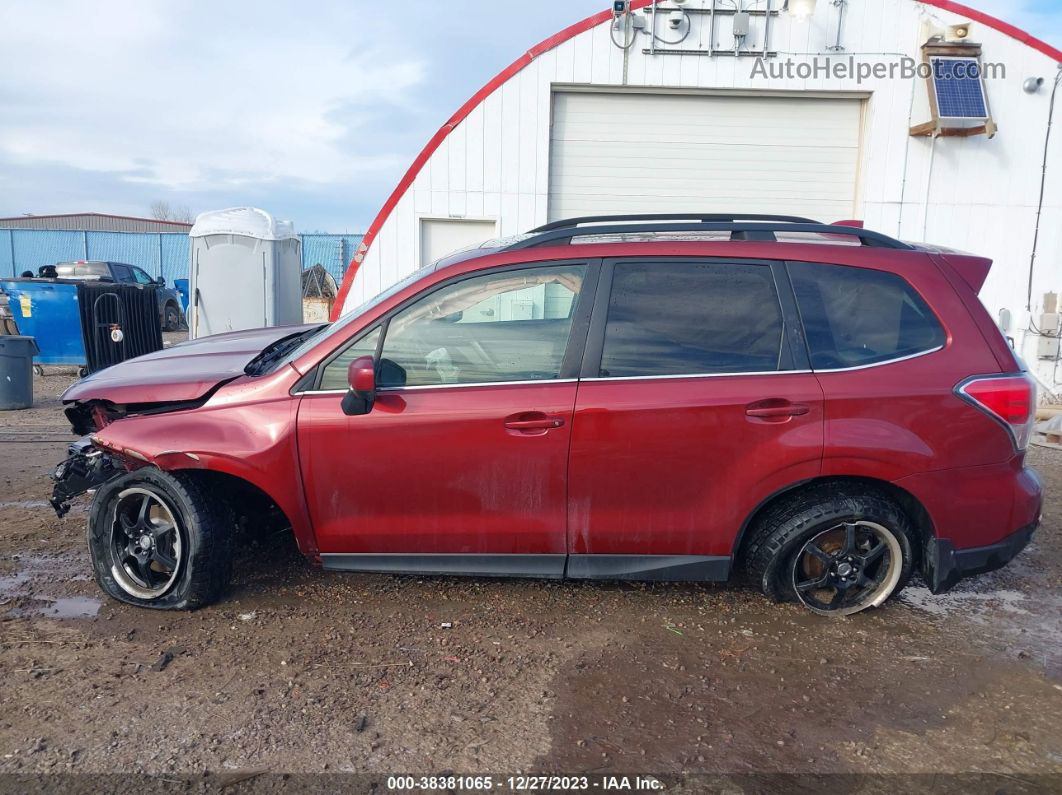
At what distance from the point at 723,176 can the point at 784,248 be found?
272 inches

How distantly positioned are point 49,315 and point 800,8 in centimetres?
1186

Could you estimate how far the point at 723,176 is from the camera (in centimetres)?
975

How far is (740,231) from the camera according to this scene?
3479 millimetres

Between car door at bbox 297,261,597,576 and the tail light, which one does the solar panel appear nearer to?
the tail light

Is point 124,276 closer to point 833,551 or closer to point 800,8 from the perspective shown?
point 800,8

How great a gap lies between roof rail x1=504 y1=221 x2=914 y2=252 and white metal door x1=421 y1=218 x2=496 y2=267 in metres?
6.35

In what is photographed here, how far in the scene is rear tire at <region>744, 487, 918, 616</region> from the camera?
3.34 metres

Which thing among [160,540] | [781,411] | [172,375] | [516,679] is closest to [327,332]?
[172,375]

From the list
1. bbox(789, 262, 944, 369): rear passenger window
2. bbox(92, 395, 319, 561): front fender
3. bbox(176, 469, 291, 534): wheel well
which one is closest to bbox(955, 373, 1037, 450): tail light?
bbox(789, 262, 944, 369): rear passenger window

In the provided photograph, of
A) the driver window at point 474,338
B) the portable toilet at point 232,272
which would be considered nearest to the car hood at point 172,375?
the driver window at point 474,338

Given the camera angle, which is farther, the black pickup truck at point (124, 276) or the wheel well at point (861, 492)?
the black pickup truck at point (124, 276)

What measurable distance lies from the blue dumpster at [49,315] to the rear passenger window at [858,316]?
11.8 m

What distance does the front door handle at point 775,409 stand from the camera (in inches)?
126

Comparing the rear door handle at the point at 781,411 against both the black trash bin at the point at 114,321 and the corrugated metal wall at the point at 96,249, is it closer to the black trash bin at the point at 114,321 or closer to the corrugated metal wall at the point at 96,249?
the black trash bin at the point at 114,321
